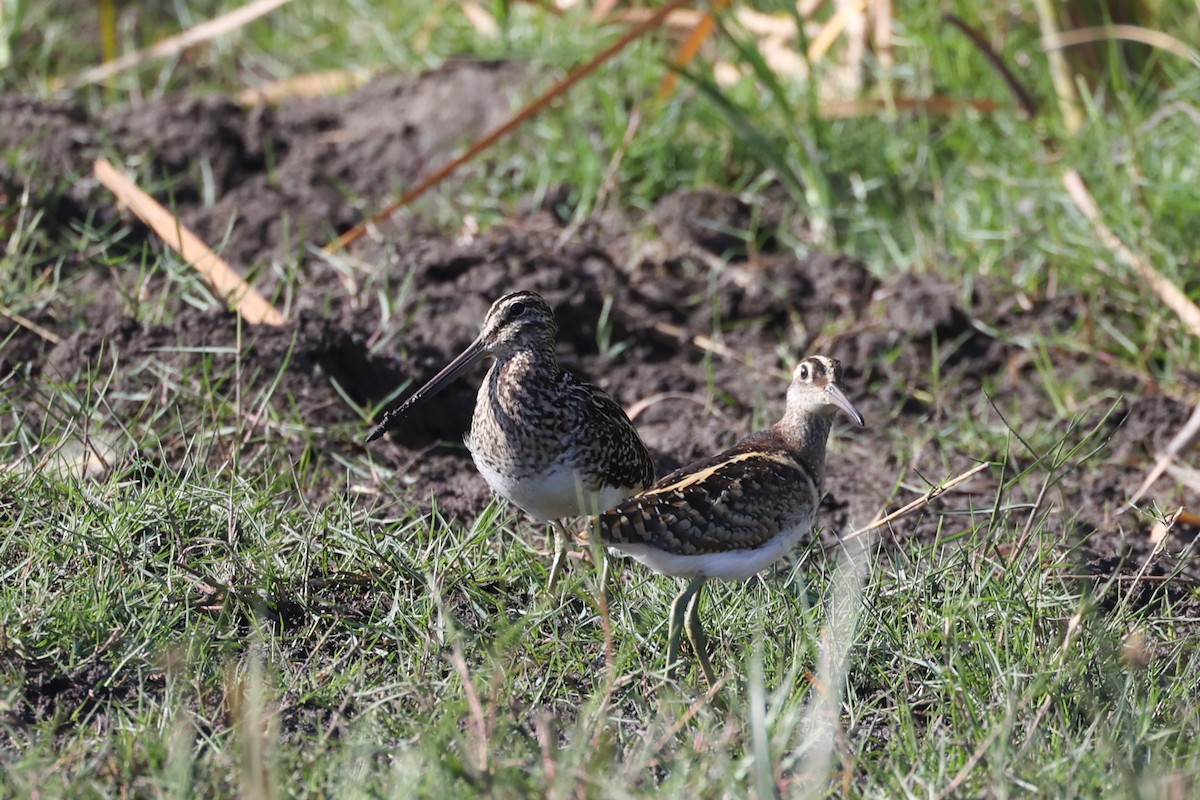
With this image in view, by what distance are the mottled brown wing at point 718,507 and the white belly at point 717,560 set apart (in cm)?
2

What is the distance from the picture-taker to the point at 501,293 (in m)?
5.89

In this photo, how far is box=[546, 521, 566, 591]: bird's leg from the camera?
428cm

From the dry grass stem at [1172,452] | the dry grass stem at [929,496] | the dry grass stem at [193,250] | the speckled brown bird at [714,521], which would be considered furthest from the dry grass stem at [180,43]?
the dry grass stem at [1172,452]

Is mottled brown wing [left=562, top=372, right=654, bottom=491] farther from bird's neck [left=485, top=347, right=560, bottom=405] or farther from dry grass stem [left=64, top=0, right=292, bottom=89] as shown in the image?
dry grass stem [left=64, top=0, right=292, bottom=89]

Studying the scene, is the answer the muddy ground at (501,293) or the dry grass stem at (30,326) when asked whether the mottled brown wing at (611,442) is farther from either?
the dry grass stem at (30,326)

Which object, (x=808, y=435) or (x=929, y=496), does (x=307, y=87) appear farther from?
(x=929, y=496)

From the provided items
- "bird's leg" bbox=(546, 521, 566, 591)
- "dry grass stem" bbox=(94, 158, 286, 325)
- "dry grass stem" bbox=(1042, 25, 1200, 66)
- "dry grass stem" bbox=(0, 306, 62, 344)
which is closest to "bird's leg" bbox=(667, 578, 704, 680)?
"bird's leg" bbox=(546, 521, 566, 591)

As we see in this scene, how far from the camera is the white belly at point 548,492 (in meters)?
4.35

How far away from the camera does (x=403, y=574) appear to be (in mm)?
Answer: 4254

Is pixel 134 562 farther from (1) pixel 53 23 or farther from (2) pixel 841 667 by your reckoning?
(1) pixel 53 23

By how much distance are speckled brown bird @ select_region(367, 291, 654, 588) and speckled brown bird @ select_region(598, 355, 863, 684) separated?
0.88ft

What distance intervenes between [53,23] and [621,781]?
6.39m

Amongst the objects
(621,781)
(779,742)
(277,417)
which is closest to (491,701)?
(621,781)

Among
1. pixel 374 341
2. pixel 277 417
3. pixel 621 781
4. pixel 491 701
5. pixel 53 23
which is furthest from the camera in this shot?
pixel 53 23
